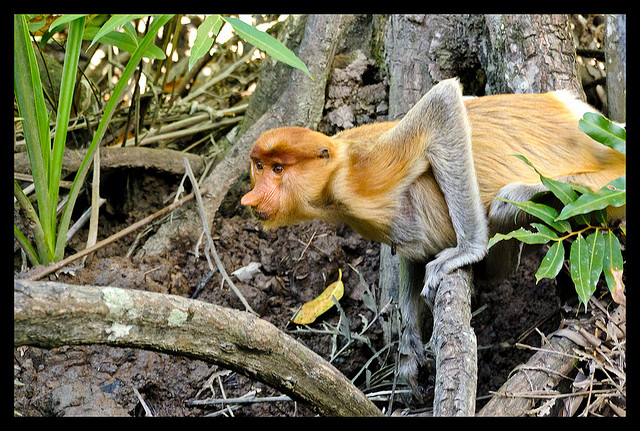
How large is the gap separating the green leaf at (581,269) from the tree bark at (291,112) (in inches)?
107

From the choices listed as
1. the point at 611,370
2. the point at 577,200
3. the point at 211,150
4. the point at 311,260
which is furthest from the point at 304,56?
the point at 611,370

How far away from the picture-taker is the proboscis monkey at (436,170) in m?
3.53

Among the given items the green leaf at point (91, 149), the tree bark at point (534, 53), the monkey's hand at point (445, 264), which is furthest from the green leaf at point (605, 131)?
the green leaf at point (91, 149)

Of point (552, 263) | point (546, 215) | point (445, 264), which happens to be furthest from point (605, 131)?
point (445, 264)

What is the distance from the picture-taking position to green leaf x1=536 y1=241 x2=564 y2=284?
2881 millimetres

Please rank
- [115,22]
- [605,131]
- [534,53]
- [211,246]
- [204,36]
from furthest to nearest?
[211,246], [534,53], [115,22], [204,36], [605,131]

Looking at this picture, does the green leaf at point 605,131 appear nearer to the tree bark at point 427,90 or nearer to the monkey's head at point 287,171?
the tree bark at point 427,90

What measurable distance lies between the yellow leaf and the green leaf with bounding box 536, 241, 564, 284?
194 centimetres

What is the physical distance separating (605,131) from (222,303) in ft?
9.48

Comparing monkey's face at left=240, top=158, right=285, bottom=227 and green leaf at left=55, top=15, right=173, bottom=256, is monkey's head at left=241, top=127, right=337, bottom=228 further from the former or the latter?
green leaf at left=55, top=15, right=173, bottom=256

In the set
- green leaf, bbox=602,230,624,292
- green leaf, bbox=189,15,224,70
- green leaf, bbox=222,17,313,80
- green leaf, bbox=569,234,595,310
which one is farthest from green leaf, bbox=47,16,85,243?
green leaf, bbox=602,230,624,292

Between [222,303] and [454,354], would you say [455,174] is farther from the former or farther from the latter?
[222,303]

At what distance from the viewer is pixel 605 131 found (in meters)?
3.12

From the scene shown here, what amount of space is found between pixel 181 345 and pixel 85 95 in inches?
173
